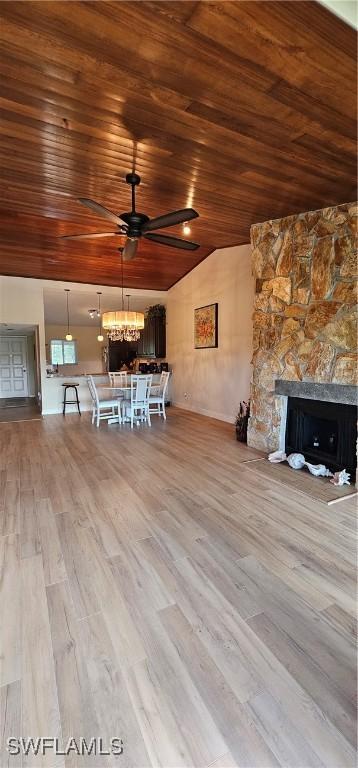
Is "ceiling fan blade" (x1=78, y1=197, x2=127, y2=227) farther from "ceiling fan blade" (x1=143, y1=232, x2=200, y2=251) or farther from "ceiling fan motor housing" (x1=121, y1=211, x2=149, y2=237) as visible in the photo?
"ceiling fan blade" (x1=143, y1=232, x2=200, y2=251)

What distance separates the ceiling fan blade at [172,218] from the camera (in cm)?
283

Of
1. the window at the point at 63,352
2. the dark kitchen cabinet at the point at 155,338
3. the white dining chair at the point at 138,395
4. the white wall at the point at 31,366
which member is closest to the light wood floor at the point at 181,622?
the white dining chair at the point at 138,395

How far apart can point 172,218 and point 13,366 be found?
885cm

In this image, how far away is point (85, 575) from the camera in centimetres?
196

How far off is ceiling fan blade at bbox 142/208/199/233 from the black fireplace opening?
95.0 inches

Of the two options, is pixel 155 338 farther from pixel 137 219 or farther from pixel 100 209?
pixel 100 209

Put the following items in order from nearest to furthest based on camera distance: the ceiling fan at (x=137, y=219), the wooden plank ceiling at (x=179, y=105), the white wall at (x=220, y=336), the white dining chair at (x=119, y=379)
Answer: the wooden plank ceiling at (x=179, y=105) → the ceiling fan at (x=137, y=219) → the white wall at (x=220, y=336) → the white dining chair at (x=119, y=379)

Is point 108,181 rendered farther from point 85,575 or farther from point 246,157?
point 85,575

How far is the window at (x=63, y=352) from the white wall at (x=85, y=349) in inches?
5.4

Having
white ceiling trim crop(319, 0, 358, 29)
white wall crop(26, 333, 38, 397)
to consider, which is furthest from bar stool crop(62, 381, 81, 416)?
white ceiling trim crop(319, 0, 358, 29)

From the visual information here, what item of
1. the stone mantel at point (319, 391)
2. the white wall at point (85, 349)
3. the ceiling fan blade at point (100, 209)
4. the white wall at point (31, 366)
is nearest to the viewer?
the ceiling fan blade at point (100, 209)

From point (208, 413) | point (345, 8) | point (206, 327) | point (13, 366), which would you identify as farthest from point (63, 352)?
point (345, 8)

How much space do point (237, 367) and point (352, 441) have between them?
278 cm

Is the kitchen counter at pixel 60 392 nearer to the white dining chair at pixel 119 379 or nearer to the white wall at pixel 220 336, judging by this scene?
the white dining chair at pixel 119 379
